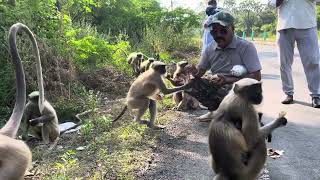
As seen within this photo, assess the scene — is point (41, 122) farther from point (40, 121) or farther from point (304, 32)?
point (304, 32)

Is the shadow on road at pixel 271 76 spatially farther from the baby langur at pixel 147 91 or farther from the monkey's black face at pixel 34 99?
the monkey's black face at pixel 34 99

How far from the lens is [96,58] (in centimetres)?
1279

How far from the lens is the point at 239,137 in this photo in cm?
441

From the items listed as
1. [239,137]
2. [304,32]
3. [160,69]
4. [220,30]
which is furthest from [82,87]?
[239,137]

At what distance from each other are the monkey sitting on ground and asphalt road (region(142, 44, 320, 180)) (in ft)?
6.23

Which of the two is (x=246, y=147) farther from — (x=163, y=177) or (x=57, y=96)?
(x=57, y=96)

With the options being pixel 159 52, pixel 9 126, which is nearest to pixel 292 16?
pixel 9 126

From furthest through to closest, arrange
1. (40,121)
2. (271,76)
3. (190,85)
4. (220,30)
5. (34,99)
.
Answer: (271,76)
(34,99)
(40,121)
(190,85)
(220,30)

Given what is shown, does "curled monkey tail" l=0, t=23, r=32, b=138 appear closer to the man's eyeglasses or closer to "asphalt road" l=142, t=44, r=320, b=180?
"asphalt road" l=142, t=44, r=320, b=180

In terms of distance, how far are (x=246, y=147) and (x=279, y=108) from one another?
14.8 ft

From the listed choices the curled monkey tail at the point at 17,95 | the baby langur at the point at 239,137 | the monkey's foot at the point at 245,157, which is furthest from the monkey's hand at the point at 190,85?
the curled monkey tail at the point at 17,95

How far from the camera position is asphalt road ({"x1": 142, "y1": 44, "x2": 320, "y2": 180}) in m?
5.59

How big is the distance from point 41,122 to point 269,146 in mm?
3726

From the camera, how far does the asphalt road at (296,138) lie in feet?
18.1
